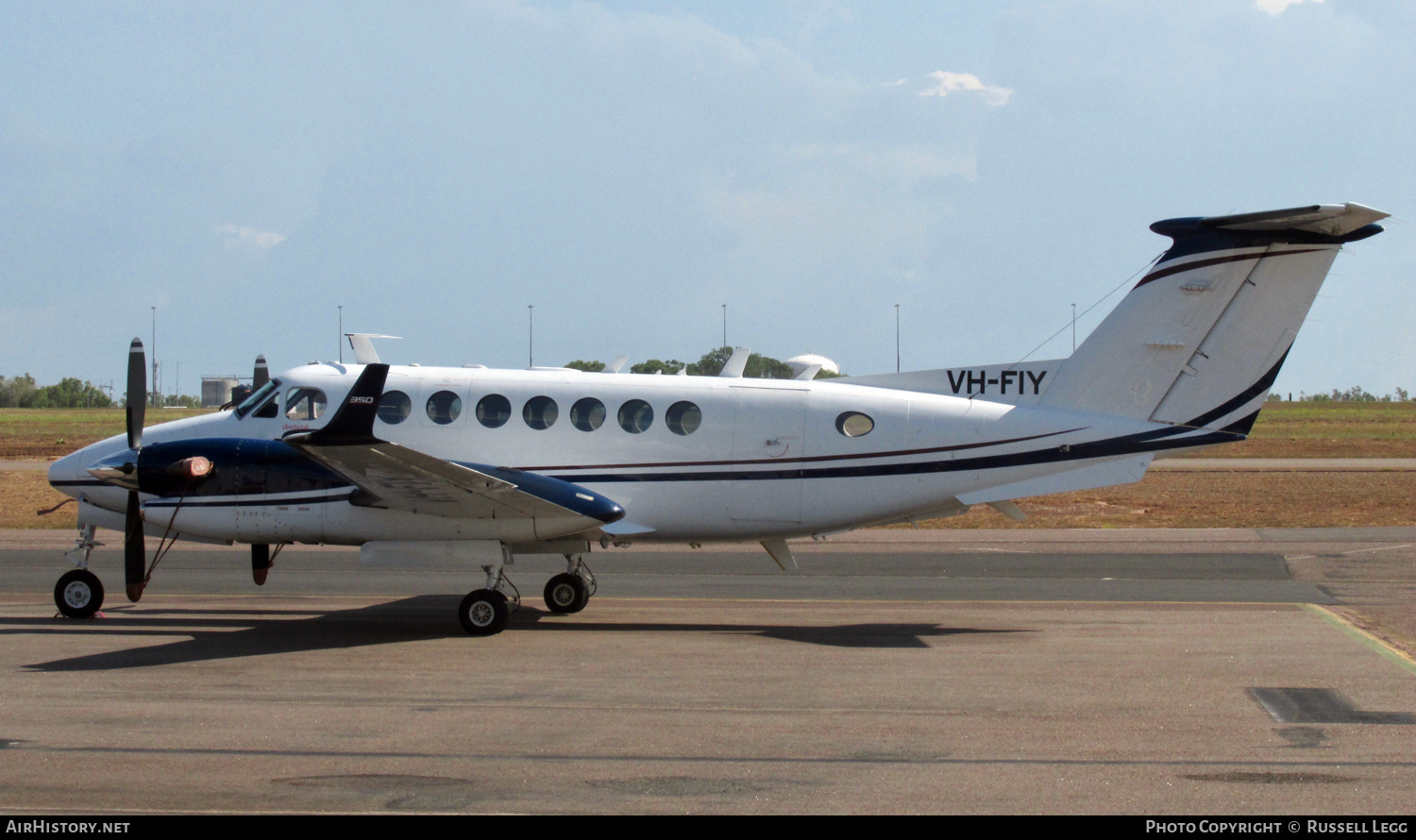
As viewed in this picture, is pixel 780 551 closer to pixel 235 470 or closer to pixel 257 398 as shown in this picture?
pixel 235 470

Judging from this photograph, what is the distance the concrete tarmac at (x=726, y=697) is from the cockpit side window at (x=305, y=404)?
2.42m

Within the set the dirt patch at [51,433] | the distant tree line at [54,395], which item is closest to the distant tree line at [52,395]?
the distant tree line at [54,395]

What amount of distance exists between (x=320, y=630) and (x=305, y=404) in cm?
271

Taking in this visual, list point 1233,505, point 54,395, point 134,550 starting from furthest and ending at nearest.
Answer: point 54,395 < point 1233,505 < point 134,550

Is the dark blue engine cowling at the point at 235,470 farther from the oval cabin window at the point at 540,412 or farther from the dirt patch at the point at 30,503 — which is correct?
the dirt patch at the point at 30,503

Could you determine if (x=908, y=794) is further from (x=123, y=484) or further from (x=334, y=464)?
(x=123, y=484)

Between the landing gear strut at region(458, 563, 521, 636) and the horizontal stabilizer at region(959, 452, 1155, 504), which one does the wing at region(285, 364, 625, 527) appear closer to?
the landing gear strut at region(458, 563, 521, 636)

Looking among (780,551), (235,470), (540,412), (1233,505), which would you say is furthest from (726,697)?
(1233,505)

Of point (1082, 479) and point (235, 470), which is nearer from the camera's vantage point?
point (235, 470)

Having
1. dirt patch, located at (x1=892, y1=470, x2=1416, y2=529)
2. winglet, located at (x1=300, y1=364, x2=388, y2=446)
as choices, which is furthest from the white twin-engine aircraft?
dirt patch, located at (x1=892, y1=470, x2=1416, y2=529)

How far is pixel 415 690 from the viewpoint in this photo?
31.5 ft

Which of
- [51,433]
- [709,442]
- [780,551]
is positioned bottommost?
[780,551]

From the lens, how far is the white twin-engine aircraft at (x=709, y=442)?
12.4 meters

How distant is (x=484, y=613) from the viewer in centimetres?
1238
